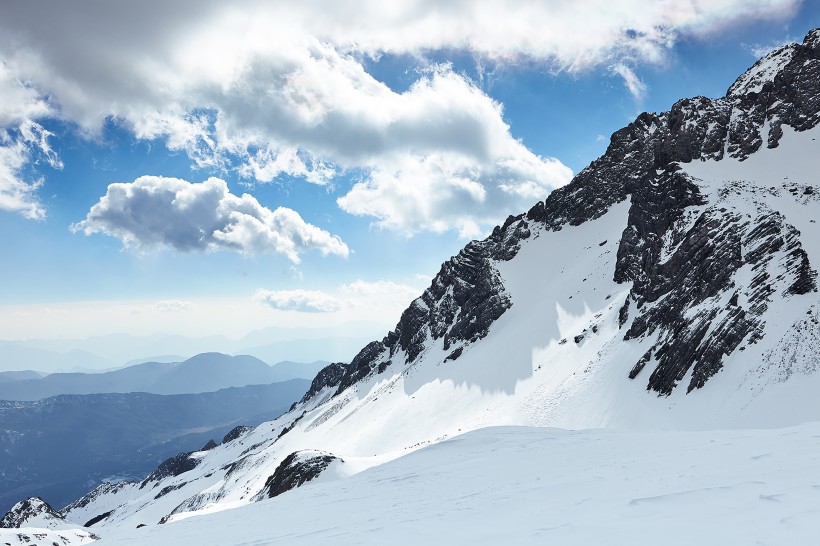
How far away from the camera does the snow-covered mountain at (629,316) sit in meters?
26.8

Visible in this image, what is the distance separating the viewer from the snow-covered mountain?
87.8 ft

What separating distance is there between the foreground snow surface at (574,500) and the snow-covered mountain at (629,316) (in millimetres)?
462

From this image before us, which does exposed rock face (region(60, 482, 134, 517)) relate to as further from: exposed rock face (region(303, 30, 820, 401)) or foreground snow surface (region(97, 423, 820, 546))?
foreground snow surface (region(97, 423, 820, 546))

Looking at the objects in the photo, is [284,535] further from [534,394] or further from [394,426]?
[394,426]

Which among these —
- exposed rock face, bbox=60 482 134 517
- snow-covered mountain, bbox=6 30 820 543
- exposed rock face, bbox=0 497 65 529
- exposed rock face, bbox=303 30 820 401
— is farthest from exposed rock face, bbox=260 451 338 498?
exposed rock face, bbox=60 482 134 517

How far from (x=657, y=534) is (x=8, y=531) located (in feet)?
264

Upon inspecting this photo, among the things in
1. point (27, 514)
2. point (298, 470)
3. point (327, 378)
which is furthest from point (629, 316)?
point (27, 514)

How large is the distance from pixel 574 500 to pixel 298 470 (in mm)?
26586

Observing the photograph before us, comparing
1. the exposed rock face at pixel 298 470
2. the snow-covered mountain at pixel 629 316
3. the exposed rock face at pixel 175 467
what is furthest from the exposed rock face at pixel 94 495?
the exposed rock face at pixel 298 470

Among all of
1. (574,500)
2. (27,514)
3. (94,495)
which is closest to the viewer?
(574,500)

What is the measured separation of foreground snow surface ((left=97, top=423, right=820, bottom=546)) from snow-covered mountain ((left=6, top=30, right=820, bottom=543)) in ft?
1.52

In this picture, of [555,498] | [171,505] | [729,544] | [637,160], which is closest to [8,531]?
[171,505]

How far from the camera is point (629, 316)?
44.6 meters

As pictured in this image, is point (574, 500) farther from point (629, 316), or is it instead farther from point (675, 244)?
point (675, 244)
